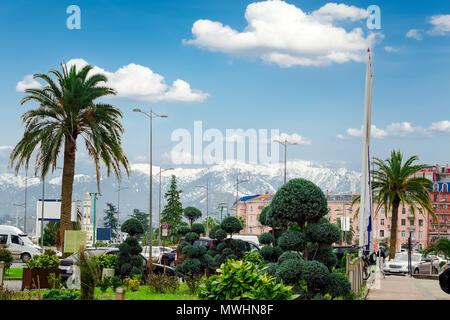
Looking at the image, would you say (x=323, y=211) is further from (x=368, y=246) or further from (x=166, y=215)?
→ (x=166, y=215)

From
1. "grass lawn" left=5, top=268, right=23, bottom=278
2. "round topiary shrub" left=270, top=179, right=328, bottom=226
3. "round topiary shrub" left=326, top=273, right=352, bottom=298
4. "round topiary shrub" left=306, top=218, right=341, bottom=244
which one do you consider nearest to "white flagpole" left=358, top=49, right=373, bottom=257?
"round topiary shrub" left=306, top=218, right=341, bottom=244

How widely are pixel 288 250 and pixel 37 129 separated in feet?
65.6

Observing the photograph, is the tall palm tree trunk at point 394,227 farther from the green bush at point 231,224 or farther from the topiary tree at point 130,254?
the topiary tree at point 130,254

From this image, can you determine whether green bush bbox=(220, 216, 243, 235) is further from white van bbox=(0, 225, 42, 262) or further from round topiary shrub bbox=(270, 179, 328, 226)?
white van bbox=(0, 225, 42, 262)

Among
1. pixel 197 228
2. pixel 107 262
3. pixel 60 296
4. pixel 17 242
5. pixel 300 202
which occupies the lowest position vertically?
pixel 17 242

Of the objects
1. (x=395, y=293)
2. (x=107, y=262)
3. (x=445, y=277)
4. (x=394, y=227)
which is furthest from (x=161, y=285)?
(x=394, y=227)

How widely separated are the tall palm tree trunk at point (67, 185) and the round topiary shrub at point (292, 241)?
17.8 metres

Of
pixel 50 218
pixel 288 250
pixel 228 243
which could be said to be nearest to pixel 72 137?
pixel 228 243

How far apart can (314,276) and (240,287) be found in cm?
300

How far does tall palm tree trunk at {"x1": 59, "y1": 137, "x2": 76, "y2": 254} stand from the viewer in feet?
98.7

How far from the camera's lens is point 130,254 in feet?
76.1

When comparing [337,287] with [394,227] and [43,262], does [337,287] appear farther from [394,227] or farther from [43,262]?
[394,227]

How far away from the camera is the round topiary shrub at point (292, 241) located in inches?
553

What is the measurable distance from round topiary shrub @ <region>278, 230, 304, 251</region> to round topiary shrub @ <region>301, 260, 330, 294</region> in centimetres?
79
